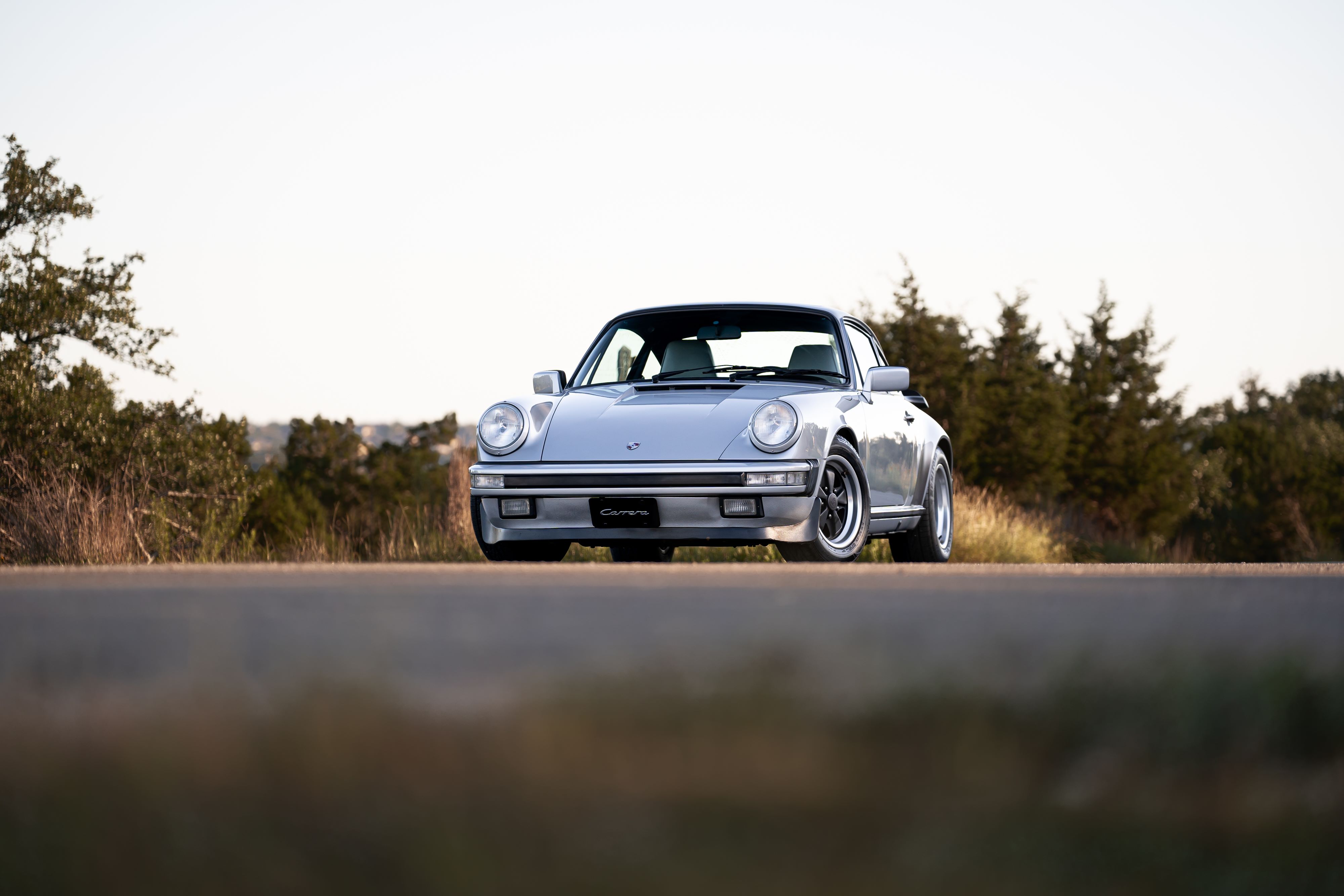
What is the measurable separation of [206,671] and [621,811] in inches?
57.6

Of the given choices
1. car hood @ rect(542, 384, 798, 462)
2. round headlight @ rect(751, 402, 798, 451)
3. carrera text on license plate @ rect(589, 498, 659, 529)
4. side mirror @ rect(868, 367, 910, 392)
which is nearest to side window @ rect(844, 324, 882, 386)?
side mirror @ rect(868, 367, 910, 392)

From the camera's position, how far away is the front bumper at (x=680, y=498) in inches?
326

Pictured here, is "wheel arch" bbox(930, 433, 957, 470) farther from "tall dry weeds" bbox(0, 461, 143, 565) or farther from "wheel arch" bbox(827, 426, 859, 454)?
"tall dry weeds" bbox(0, 461, 143, 565)

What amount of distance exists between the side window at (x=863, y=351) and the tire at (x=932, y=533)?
82 centimetres

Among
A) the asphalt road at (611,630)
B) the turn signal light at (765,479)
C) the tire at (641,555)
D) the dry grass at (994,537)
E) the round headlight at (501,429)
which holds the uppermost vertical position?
the round headlight at (501,429)

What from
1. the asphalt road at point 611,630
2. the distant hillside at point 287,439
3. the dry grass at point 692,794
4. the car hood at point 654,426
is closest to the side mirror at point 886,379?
the car hood at point 654,426

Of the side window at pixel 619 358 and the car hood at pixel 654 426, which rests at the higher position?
the side window at pixel 619 358

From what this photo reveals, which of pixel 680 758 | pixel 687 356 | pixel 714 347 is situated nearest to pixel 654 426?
pixel 687 356

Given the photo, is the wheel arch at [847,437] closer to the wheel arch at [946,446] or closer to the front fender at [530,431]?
the front fender at [530,431]

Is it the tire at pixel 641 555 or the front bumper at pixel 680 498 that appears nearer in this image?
the front bumper at pixel 680 498

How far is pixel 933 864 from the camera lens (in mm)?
2652

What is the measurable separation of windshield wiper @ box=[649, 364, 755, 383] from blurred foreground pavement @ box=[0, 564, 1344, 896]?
5.47 metres

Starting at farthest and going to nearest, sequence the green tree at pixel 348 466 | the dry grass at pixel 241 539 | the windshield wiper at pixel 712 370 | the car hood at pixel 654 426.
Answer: the green tree at pixel 348 466
the dry grass at pixel 241 539
the windshield wiper at pixel 712 370
the car hood at pixel 654 426

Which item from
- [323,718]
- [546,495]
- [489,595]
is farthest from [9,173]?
[323,718]
